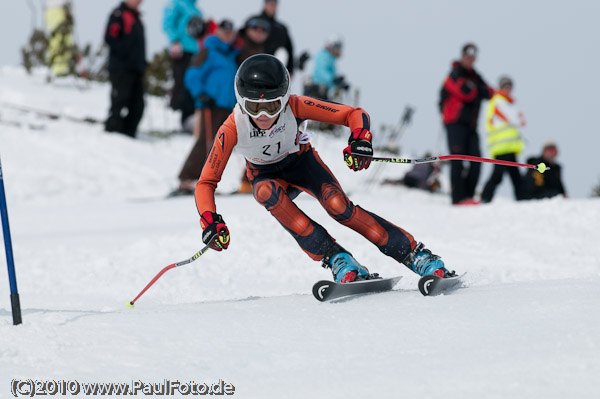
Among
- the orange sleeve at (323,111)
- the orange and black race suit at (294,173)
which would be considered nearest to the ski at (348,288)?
the orange and black race suit at (294,173)

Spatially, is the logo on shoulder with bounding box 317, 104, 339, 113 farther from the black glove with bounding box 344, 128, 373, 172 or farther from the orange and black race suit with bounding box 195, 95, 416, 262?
the black glove with bounding box 344, 128, 373, 172

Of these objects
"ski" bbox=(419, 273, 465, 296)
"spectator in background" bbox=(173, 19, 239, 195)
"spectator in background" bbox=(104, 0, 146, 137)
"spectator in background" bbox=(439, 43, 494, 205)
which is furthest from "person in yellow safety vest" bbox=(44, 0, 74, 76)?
"ski" bbox=(419, 273, 465, 296)


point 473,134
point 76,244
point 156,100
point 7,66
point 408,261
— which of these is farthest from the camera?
point 7,66

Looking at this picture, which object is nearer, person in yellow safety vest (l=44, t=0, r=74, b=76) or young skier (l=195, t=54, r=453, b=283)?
young skier (l=195, t=54, r=453, b=283)

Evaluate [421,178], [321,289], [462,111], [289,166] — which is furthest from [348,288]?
[421,178]

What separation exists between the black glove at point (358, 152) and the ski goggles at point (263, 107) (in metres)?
0.45

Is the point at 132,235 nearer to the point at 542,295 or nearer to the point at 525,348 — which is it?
the point at 542,295

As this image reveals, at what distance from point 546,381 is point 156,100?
50.8 feet

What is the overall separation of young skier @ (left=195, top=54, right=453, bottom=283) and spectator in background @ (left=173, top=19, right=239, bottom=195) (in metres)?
4.62

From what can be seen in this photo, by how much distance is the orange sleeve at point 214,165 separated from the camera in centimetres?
399

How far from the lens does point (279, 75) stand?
12.6 ft

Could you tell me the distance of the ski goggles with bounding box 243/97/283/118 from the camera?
153 inches

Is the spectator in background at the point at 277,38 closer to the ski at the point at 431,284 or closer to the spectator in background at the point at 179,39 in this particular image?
the spectator in background at the point at 179,39

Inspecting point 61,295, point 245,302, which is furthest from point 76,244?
point 245,302
